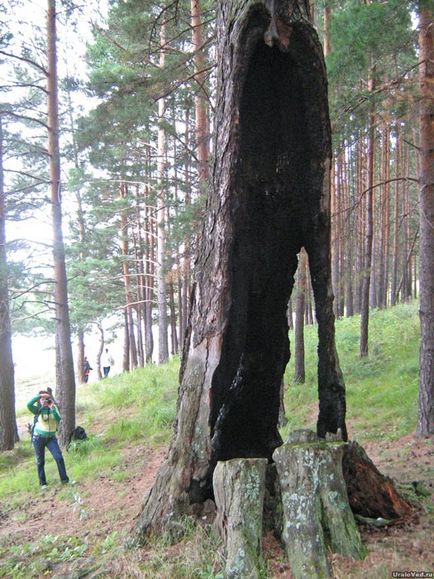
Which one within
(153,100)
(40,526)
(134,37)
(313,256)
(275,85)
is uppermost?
(134,37)

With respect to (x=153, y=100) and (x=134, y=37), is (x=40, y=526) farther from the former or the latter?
(x=134, y=37)

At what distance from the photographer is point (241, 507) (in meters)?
3.67

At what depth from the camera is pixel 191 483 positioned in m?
4.31

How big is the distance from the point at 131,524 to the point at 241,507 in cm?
243

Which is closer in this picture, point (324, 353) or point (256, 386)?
point (324, 353)

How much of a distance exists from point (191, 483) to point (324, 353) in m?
1.74

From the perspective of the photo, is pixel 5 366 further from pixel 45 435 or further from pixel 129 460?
pixel 129 460

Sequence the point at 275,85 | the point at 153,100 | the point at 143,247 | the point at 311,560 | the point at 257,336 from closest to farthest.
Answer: the point at 311,560 → the point at 275,85 → the point at 257,336 → the point at 153,100 → the point at 143,247

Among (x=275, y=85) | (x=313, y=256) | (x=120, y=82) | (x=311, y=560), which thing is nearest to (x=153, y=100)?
(x=120, y=82)

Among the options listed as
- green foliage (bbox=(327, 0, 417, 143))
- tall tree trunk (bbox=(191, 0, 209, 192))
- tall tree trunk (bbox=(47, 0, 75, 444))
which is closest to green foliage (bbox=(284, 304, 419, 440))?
tall tree trunk (bbox=(47, 0, 75, 444))

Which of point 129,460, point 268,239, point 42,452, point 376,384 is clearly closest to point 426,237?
point 268,239

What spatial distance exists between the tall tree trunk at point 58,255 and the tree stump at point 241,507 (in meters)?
8.53

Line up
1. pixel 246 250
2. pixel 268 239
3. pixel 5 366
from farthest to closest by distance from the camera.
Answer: pixel 5 366
pixel 268 239
pixel 246 250

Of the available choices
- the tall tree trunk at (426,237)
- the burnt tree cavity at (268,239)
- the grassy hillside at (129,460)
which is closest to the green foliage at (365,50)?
the tall tree trunk at (426,237)
